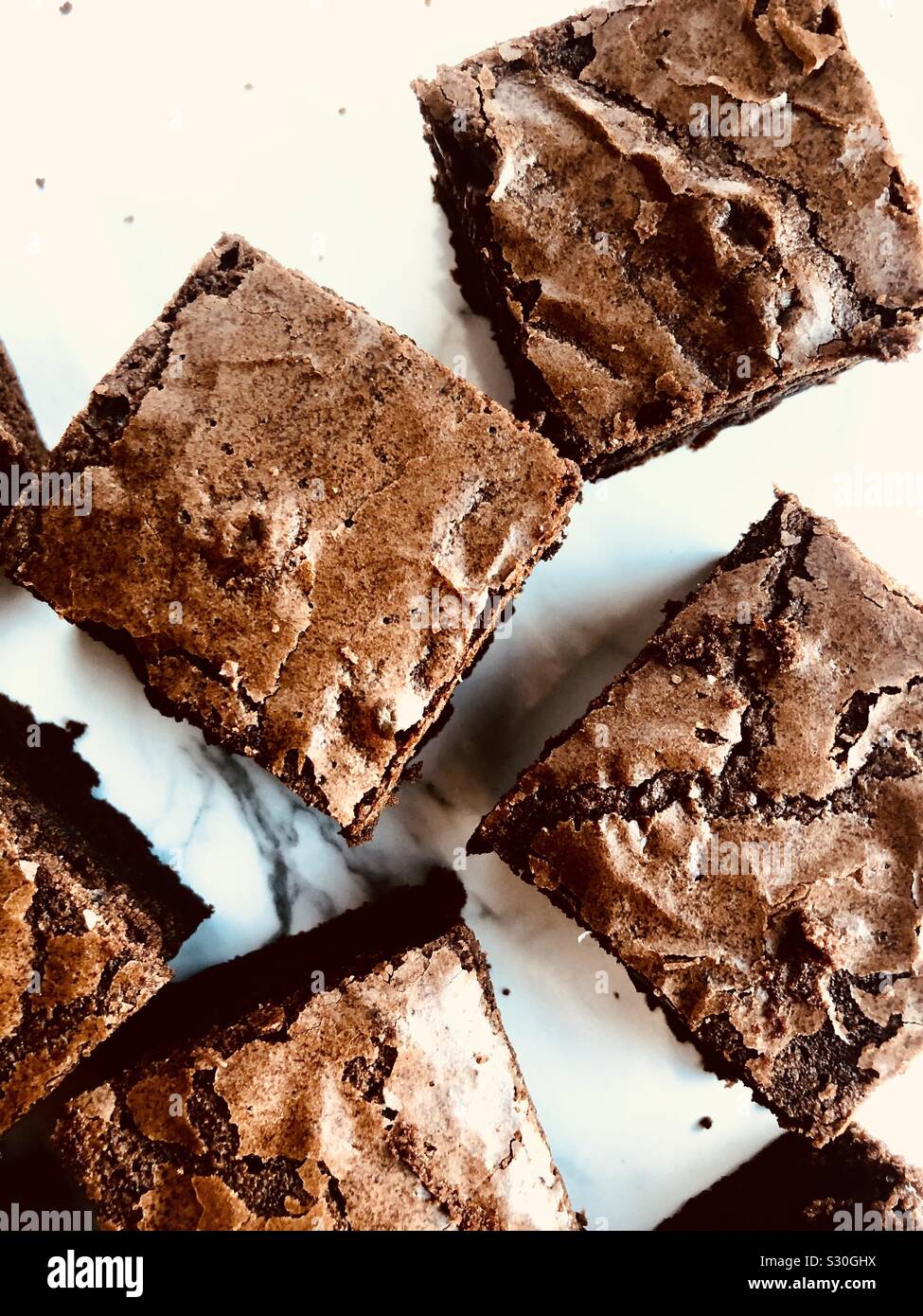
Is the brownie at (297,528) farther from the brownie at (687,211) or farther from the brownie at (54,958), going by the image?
the brownie at (54,958)

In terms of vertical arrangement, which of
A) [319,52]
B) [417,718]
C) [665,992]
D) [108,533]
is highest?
[319,52]

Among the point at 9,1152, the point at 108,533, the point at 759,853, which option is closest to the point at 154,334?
the point at 108,533

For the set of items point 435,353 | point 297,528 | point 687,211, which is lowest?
point 297,528

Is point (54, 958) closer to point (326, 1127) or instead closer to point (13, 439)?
point (326, 1127)

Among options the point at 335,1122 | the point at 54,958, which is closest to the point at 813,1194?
the point at 335,1122

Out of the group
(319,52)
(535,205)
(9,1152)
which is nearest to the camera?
(535,205)

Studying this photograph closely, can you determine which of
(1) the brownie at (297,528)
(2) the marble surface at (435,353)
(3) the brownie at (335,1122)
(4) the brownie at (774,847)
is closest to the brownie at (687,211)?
(1) the brownie at (297,528)
